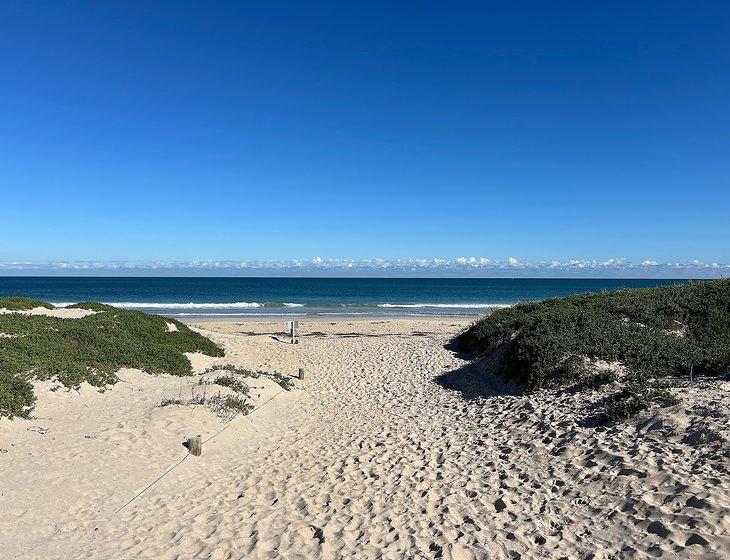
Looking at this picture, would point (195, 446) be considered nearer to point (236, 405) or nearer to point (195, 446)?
point (195, 446)

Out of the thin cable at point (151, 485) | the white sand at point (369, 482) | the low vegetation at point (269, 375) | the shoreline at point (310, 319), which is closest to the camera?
the white sand at point (369, 482)

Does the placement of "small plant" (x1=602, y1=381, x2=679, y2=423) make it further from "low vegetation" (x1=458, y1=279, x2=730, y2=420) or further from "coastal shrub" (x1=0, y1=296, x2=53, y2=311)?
"coastal shrub" (x1=0, y1=296, x2=53, y2=311)

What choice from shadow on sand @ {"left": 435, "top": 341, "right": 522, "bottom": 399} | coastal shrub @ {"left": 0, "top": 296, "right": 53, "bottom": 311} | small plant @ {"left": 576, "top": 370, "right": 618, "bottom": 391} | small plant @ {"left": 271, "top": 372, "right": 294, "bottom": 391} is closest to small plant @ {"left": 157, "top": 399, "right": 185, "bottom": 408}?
small plant @ {"left": 271, "top": 372, "right": 294, "bottom": 391}

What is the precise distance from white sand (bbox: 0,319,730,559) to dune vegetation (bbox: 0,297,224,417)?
2.14 ft

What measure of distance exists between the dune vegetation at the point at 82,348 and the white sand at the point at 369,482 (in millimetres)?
652

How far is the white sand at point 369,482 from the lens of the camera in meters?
5.73

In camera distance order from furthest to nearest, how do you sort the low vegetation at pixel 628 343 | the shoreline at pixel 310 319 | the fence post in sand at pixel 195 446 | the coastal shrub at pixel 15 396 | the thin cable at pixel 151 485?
the shoreline at pixel 310 319
the low vegetation at pixel 628 343
the coastal shrub at pixel 15 396
the fence post in sand at pixel 195 446
the thin cable at pixel 151 485

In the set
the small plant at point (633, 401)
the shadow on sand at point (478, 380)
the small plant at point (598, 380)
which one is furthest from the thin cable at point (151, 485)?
the small plant at point (598, 380)

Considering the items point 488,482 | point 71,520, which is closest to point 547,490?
point 488,482

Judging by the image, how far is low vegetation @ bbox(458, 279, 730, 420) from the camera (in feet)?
35.0

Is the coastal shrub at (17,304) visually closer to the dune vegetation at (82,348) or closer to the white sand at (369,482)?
the dune vegetation at (82,348)

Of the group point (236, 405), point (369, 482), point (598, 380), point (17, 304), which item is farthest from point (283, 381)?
point (17, 304)

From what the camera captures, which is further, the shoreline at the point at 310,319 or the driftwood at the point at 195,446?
the shoreline at the point at 310,319

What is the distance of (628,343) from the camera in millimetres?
12992
